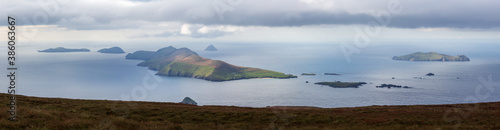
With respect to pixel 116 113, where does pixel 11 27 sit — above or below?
above

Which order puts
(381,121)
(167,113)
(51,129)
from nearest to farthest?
(51,129), (381,121), (167,113)

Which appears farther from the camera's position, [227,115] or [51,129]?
[227,115]

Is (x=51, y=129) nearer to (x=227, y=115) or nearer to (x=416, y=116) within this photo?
(x=227, y=115)

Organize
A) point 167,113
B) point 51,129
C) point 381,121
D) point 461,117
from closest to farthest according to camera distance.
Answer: point 51,129, point 381,121, point 461,117, point 167,113

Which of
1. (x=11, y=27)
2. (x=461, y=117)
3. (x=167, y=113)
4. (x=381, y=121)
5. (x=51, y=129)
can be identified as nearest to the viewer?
(x=51, y=129)

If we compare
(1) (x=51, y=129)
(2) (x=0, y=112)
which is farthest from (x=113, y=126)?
(2) (x=0, y=112)

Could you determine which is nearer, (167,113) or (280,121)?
(280,121)

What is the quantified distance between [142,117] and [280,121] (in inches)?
481

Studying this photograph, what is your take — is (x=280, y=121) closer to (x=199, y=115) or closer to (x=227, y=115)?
(x=227, y=115)

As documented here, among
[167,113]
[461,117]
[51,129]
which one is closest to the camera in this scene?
[51,129]

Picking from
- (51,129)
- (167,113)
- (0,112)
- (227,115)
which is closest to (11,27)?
(0,112)

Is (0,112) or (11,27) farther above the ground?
(11,27)

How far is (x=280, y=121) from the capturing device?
28.5 meters

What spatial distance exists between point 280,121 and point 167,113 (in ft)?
36.3
